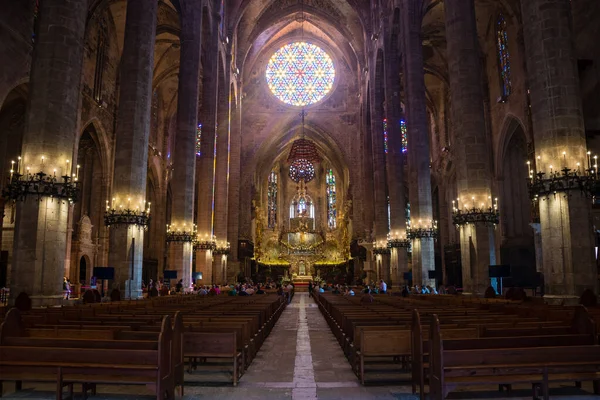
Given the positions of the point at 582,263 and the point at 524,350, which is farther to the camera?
the point at 582,263

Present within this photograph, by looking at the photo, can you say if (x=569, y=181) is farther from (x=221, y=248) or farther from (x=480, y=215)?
(x=221, y=248)

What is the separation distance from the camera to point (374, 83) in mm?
37719

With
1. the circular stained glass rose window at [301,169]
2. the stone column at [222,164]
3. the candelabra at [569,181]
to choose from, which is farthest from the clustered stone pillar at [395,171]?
the candelabra at [569,181]

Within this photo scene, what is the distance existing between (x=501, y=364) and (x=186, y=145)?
22019 mm

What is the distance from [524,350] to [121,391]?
4966 mm

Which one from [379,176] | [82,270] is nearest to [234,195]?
[379,176]

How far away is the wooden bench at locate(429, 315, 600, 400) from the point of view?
4.87 metres

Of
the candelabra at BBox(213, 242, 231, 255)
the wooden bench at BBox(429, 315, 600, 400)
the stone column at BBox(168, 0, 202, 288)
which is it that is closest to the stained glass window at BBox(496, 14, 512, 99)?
the stone column at BBox(168, 0, 202, 288)

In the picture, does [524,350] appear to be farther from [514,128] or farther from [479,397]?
[514,128]

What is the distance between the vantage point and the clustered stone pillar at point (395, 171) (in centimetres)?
2812

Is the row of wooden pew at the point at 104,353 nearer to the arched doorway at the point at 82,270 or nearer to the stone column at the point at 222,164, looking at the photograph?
the arched doorway at the point at 82,270

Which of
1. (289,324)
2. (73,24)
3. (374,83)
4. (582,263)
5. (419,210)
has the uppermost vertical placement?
(374,83)

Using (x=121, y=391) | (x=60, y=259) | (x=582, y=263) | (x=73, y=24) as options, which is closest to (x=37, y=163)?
(x=60, y=259)

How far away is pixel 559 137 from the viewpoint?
12852 mm
